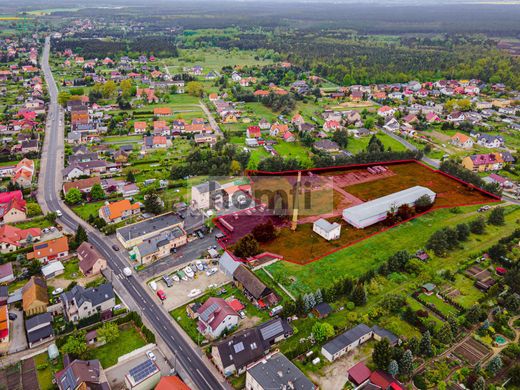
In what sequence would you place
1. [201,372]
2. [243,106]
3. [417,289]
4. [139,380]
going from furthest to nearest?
[243,106] < [417,289] < [201,372] < [139,380]

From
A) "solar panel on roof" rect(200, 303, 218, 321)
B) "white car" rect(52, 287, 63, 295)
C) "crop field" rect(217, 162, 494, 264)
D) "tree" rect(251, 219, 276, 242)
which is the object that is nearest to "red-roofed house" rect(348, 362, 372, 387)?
"solar panel on roof" rect(200, 303, 218, 321)

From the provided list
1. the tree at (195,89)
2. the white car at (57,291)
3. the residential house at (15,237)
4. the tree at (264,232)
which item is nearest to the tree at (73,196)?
the residential house at (15,237)

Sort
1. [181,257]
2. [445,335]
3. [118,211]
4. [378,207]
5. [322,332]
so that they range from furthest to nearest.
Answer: [378,207] → [118,211] → [181,257] → [322,332] → [445,335]

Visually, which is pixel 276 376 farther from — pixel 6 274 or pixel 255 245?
pixel 6 274

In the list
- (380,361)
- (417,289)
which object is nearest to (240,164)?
(417,289)

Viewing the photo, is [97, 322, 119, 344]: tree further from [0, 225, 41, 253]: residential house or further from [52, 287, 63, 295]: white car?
[0, 225, 41, 253]: residential house

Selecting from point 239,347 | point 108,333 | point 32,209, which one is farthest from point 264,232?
point 32,209

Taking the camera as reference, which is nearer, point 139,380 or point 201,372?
point 139,380

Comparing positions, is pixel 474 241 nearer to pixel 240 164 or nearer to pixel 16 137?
pixel 240 164
